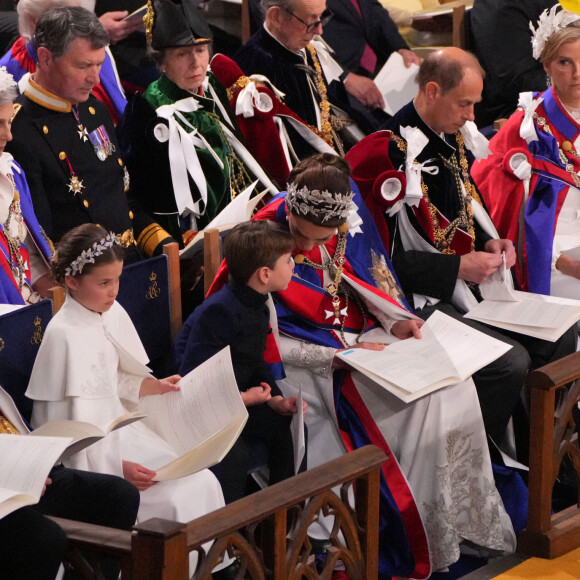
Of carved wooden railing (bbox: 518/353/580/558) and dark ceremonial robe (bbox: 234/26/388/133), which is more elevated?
dark ceremonial robe (bbox: 234/26/388/133)

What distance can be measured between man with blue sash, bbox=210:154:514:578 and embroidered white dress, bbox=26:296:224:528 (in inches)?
25.6

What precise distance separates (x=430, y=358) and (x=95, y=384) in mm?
1165

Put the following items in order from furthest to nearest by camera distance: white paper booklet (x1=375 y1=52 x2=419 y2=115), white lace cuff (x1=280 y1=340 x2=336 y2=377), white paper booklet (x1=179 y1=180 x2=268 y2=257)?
white paper booklet (x1=375 y1=52 x2=419 y2=115) → white paper booklet (x1=179 y1=180 x2=268 y2=257) → white lace cuff (x1=280 y1=340 x2=336 y2=377)

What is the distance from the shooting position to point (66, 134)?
155 inches

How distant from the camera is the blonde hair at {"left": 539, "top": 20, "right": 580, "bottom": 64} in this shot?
4860mm

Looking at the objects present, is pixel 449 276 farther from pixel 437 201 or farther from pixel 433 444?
pixel 433 444

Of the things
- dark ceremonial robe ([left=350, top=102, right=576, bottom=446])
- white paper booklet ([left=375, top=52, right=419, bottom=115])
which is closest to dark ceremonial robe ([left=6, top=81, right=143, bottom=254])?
dark ceremonial robe ([left=350, top=102, right=576, bottom=446])

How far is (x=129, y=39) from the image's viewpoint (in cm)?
549

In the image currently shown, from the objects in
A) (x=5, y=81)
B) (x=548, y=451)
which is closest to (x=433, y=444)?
(x=548, y=451)


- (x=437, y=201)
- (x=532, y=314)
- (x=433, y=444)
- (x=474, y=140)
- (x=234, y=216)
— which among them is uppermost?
(x=474, y=140)

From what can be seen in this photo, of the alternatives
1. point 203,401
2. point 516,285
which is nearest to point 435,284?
point 516,285

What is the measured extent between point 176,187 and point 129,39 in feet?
4.59

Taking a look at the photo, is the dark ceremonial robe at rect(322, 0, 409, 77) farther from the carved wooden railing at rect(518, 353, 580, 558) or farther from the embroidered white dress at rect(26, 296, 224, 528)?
the embroidered white dress at rect(26, 296, 224, 528)

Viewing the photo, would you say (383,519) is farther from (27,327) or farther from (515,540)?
(27,327)
